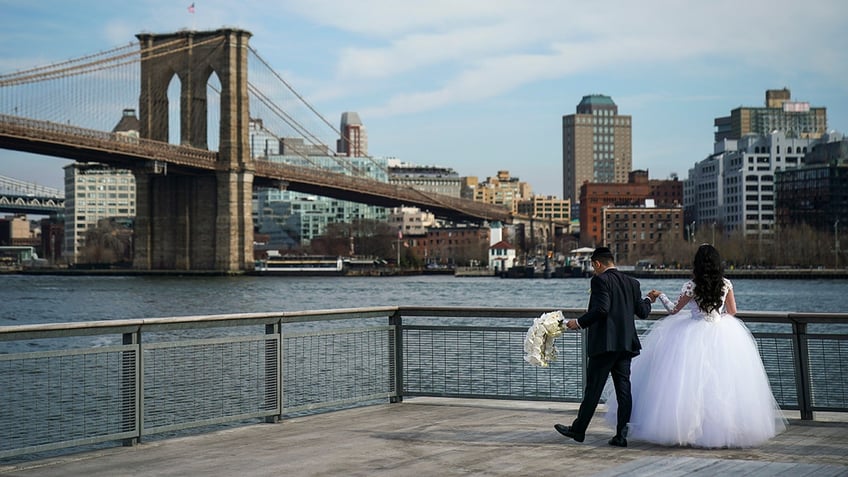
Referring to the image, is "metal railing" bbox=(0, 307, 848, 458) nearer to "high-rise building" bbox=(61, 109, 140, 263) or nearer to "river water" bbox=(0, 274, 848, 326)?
"river water" bbox=(0, 274, 848, 326)

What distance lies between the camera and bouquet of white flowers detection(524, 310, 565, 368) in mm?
8602

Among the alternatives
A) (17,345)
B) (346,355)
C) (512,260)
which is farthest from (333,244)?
(346,355)

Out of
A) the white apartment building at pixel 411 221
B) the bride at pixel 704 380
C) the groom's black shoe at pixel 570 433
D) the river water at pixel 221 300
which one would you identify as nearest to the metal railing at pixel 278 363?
the bride at pixel 704 380

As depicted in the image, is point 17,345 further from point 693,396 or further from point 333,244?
point 333,244

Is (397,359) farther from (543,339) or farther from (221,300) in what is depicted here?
(221,300)

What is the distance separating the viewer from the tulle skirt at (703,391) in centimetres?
798

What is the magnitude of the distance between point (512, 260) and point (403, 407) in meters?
117

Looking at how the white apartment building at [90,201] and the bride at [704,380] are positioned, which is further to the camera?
the white apartment building at [90,201]

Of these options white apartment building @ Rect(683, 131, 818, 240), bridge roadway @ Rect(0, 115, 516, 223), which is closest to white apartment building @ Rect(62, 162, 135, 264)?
white apartment building @ Rect(683, 131, 818, 240)

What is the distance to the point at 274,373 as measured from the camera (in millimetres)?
9742

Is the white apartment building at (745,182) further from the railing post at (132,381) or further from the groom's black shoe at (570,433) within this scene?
the railing post at (132,381)

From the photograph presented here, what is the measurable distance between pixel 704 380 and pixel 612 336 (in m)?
0.69

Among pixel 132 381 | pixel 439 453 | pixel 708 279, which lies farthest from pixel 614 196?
Result: pixel 439 453

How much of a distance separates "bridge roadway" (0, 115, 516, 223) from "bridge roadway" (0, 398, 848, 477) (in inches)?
2157
